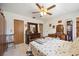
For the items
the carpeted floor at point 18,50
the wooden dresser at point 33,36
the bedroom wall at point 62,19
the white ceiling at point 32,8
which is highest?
the white ceiling at point 32,8

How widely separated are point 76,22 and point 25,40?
0.90 meters

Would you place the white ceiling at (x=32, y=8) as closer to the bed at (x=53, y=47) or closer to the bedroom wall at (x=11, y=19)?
the bedroom wall at (x=11, y=19)

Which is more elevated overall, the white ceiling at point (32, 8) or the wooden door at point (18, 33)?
the white ceiling at point (32, 8)

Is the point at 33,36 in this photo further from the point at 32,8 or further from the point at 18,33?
the point at 32,8

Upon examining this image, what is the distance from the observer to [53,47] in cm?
218

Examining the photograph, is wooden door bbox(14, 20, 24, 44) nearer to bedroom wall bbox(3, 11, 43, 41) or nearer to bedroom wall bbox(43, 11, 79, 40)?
bedroom wall bbox(3, 11, 43, 41)

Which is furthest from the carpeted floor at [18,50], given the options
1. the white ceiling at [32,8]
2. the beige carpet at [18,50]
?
the white ceiling at [32,8]

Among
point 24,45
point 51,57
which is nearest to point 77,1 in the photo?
point 51,57

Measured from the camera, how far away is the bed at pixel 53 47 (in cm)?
209

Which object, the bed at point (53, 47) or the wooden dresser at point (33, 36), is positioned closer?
the bed at point (53, 47)

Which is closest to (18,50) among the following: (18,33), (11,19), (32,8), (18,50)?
(18,50)

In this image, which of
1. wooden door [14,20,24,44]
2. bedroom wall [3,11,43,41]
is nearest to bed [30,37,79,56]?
wooden door [14,20,24,44]

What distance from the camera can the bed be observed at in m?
2.09

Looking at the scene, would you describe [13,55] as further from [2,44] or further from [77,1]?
[77,1]
